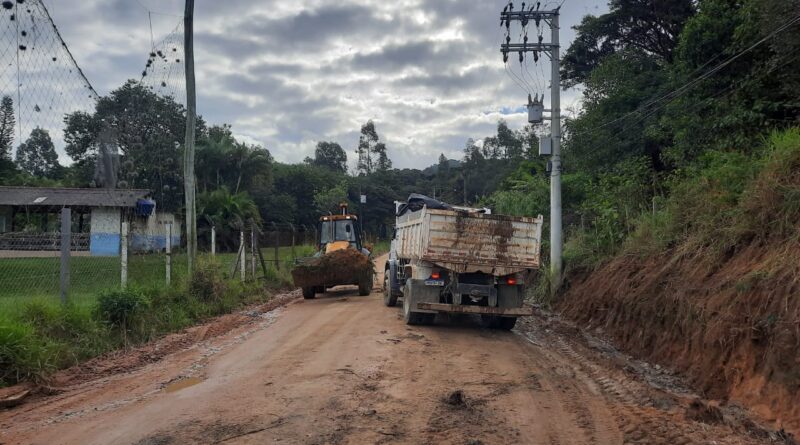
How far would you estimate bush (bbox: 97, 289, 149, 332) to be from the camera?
9.72 meters

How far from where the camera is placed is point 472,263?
37.1 feet

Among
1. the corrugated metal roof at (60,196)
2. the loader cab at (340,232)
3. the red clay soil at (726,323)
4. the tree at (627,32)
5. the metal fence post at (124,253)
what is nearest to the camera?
the red clay soil at (726,323)

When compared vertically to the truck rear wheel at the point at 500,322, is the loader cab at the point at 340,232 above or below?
above

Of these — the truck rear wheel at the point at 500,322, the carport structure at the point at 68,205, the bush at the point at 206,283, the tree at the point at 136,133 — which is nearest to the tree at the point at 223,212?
the tree at the point at 136,133

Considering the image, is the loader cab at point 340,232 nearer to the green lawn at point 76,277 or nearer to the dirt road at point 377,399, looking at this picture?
the green lawn at point 76,277

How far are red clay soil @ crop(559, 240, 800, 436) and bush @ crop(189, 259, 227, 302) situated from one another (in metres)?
8.96

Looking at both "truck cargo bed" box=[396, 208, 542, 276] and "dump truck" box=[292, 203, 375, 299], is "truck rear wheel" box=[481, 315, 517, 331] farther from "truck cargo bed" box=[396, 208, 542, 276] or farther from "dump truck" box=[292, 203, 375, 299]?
"dump truck" box=[292, 203, 375, 299]

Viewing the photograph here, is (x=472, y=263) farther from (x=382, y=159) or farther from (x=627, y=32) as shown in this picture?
(x=382, y=159)

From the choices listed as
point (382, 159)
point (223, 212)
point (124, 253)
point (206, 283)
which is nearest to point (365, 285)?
point (206, 283)

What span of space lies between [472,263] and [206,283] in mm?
6548

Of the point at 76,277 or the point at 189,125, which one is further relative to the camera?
the point at 189,125

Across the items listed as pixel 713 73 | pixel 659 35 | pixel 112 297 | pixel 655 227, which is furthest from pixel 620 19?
pixel 112 297

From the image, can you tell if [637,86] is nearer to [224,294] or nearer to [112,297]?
[224,294]

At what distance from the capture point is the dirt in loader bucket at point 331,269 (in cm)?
1642
